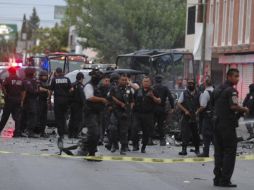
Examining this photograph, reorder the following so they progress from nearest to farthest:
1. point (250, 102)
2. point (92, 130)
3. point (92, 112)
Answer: point (92, 130) < point (92, 112) < point (250, 102)

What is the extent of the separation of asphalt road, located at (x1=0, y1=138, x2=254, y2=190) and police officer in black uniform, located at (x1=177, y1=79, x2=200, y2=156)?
155cm

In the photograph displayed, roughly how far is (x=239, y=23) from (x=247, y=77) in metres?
3.17

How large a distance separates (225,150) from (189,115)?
5.26m

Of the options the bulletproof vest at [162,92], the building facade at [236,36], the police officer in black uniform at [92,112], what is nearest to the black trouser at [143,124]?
the bulletproof vest at [162,92]

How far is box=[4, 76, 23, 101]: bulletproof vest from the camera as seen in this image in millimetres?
21250

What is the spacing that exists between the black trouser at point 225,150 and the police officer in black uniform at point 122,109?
4.79 meters

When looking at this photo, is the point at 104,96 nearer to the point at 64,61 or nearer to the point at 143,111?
the point at 143,111

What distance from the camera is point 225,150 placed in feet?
41.2

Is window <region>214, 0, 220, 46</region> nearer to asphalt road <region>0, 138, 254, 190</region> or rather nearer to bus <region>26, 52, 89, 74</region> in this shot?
bus <region>26, 52, 89, 74</region>

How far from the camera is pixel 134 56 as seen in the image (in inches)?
1165

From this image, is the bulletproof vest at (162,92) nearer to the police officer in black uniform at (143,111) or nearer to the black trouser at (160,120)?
the black trouser at (160,120)

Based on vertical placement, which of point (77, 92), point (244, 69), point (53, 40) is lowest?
point (77, 92)

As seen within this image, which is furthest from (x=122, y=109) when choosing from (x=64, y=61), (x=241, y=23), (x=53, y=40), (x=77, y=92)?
(x=53, y=40)

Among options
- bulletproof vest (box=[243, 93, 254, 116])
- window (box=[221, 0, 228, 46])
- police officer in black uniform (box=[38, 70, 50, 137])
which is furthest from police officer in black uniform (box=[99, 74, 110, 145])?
window (box=[221, 0, 228, 46])
